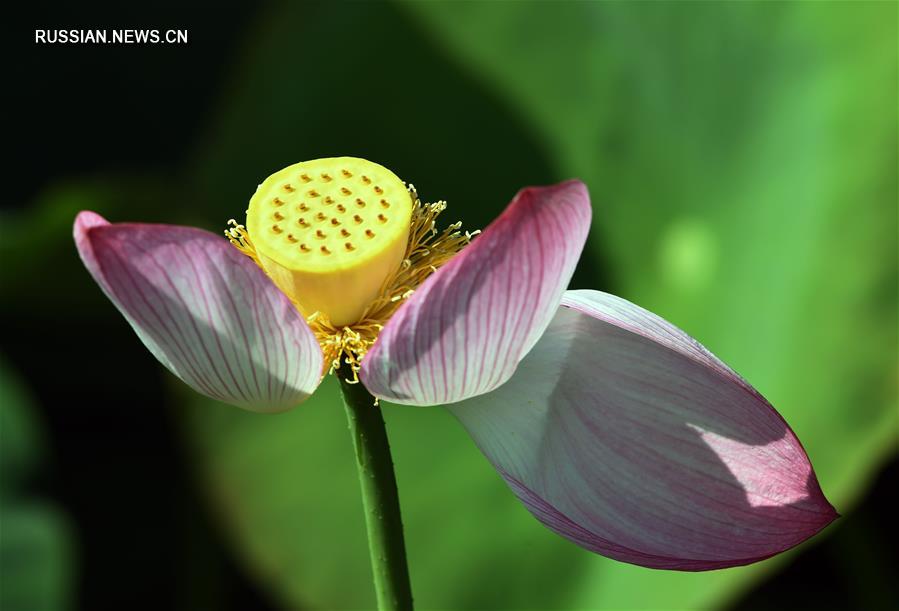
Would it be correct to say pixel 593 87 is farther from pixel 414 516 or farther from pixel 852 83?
pixel 414 516

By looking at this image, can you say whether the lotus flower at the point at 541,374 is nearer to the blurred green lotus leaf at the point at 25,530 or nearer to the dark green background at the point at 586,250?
the dark green background at the point at 586,250

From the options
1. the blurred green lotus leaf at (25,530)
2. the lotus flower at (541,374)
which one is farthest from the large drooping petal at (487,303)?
the blurred green lotus leaf at (25,530)

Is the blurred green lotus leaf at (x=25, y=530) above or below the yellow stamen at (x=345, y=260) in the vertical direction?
below

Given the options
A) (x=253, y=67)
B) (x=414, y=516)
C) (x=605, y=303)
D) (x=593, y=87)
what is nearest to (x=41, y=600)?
(x=414, y=516)

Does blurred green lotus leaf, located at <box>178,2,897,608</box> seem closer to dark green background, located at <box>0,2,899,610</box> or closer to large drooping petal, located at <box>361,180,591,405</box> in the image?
dark green background, located at <box>0,2,899,610</box>

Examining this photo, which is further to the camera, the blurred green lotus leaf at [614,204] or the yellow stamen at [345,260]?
the blurred green lotus leaf at [614,204]

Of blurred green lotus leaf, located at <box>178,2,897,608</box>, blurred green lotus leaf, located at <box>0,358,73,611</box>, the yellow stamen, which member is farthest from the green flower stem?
blurred green lotus leaf, located at <box>0,358,73,611</box>
